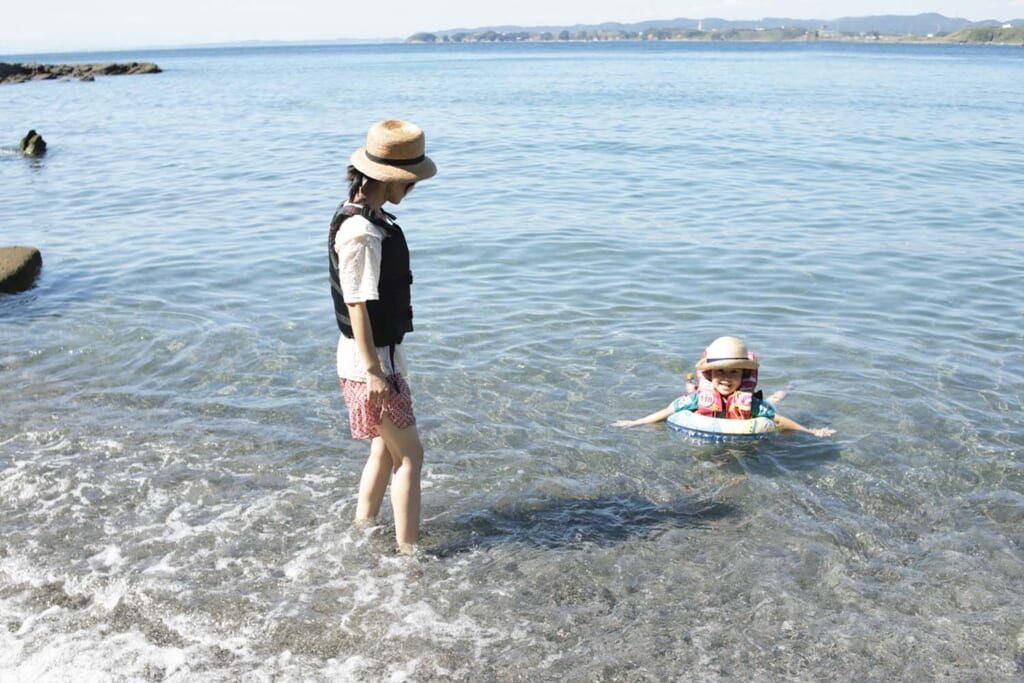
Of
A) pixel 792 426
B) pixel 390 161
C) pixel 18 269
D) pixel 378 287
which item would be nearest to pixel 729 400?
pixel 792 426

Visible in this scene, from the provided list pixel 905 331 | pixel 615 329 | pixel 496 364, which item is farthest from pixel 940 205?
pixel 496 364

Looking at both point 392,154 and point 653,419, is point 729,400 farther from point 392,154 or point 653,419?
point 392,154

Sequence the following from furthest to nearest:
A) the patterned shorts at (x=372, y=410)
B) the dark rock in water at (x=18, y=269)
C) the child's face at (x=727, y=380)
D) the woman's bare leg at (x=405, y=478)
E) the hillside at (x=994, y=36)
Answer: the hillside at (x=994, y=36), the dark rock in water at (x=18, y=269), the child's face at (x=727, y=380), the woman's bare leg at (x=405, y=478), the patterned shorts at (x=372, y=410)

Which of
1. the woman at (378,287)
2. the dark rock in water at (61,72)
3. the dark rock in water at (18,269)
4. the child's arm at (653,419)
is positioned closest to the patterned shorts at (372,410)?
the woman at (378,287)

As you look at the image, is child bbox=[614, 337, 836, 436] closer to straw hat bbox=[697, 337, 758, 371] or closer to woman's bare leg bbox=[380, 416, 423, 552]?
straw hat bbox=[697, 337, 758, 371]

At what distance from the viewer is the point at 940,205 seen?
1616 cm

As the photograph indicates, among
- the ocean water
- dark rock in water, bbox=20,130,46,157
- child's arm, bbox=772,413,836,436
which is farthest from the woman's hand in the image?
dark rock in water, bbox=20,130,46,157

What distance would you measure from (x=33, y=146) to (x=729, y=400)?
75.8ft

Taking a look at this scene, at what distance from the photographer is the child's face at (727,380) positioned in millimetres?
7156

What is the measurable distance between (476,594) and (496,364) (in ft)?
12.7

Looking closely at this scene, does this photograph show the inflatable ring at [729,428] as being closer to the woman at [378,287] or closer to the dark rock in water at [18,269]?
the woman at [378,287]

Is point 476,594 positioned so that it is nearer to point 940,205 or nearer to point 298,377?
point 298,377

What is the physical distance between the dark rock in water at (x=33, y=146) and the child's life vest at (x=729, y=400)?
22.7 meters

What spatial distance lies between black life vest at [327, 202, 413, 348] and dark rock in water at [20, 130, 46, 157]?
2322 cm
